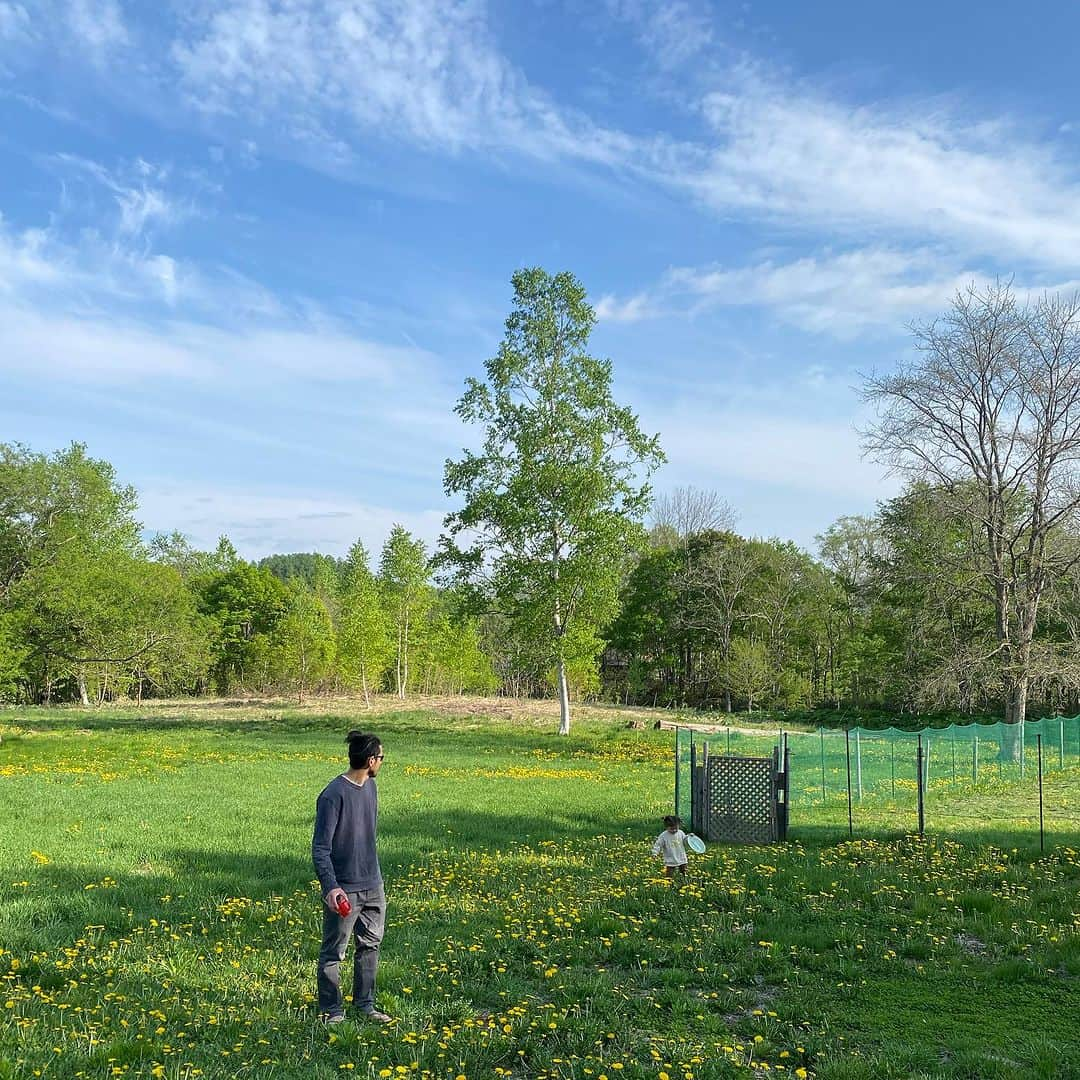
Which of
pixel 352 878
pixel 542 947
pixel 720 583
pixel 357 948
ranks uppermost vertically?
pixel 720 583

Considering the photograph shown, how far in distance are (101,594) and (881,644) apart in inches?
1623

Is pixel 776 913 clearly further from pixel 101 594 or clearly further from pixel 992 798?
pixel 101 594

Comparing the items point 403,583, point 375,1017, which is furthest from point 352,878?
point 403,583

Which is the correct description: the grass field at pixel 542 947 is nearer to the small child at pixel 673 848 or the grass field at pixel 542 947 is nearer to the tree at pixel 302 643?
the small child at pixel 673 848

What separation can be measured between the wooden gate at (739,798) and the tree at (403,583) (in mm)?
40401

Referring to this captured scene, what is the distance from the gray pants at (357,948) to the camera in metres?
5.77

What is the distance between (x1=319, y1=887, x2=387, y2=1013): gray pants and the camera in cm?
577

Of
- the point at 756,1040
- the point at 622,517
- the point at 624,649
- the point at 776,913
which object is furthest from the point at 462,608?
the point at 624,649

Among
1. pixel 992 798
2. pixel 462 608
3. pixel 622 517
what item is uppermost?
pixel 622 517

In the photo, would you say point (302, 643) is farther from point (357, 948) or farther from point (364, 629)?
point (357, 948)

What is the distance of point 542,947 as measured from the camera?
24.6 ft

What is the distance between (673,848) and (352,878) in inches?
202

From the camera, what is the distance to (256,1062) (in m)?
5.14

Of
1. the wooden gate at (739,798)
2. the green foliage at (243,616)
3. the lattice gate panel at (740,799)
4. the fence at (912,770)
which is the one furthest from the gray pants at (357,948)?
the green foliage at (243,616)
